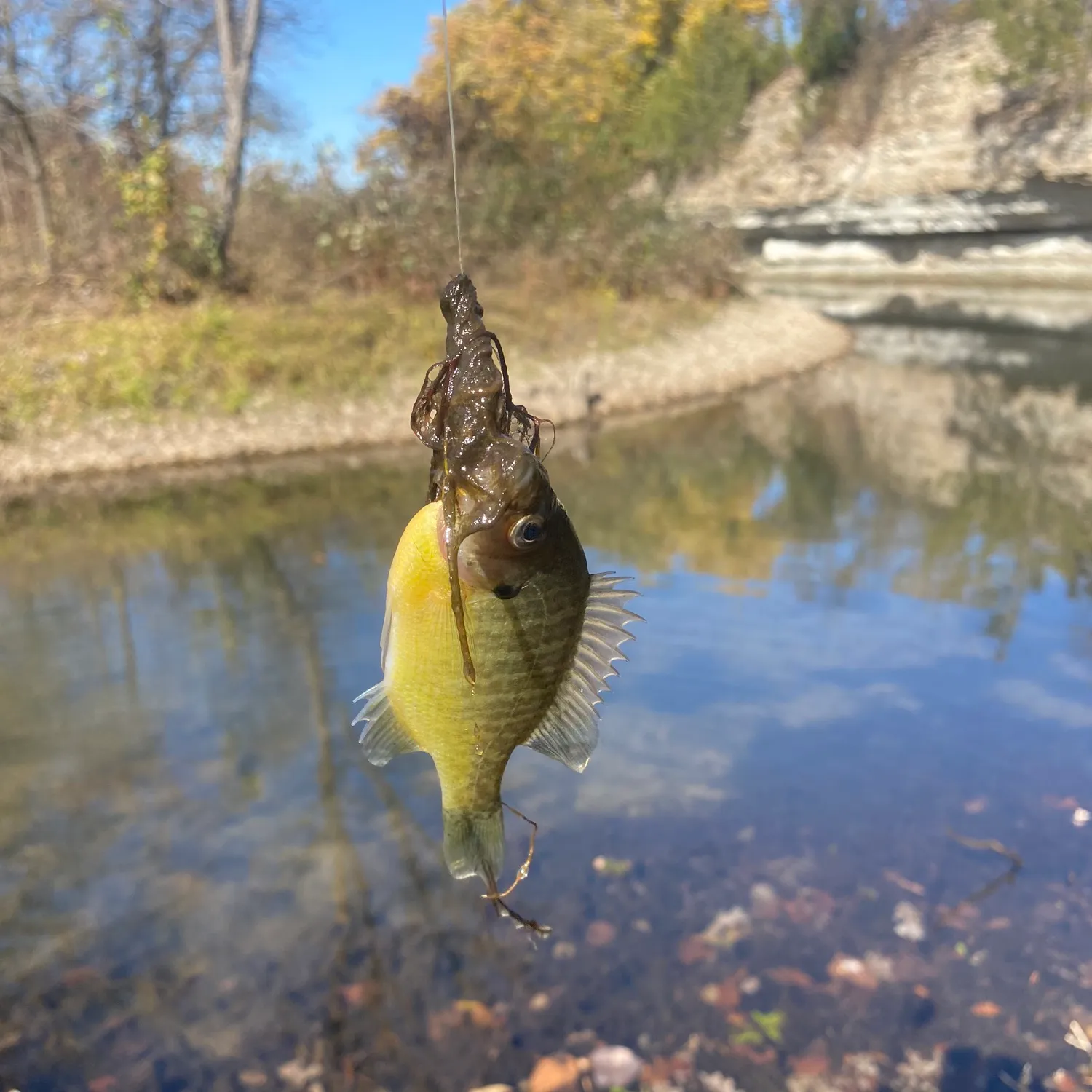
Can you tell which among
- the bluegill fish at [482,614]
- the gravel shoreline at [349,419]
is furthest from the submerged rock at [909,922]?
the gravel shoreline at [349,419]

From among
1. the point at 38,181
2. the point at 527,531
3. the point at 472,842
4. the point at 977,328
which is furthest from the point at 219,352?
the point at 977,328

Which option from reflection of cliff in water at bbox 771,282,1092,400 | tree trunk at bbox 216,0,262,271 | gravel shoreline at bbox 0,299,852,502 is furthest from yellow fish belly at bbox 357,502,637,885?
reflection of cliff in water at bbox 771,282,1092,400

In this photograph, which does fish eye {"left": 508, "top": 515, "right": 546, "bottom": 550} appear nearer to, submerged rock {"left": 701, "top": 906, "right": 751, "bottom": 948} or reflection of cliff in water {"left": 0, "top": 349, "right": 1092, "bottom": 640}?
submerged rock {"left": 701, "top": 906, "right": 751, "bottom": 948}

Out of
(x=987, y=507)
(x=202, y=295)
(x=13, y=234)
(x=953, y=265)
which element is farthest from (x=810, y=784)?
(x=953, y=265)

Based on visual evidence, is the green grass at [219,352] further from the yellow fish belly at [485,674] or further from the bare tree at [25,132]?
the yellow fish belly at [485,674]

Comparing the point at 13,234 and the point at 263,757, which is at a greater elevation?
the point at 13,234

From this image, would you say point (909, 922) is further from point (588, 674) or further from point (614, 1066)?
point (588, 674)

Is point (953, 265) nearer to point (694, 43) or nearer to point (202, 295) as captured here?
point (694, 43)
